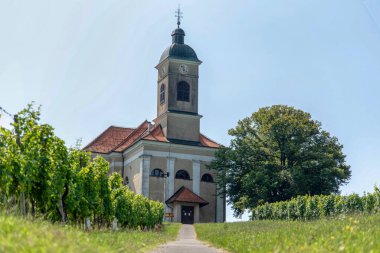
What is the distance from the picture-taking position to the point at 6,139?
55.8ft

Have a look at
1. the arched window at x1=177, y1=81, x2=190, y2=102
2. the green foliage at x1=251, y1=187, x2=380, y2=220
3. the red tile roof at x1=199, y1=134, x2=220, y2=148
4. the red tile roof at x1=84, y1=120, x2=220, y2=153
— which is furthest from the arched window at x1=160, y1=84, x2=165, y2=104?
the green foliage at x1=251, y1=187, x2=380, y2=220

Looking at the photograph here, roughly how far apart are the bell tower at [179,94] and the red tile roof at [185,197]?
596cm

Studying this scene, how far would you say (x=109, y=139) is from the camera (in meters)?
72.2

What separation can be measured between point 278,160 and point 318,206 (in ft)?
44.5

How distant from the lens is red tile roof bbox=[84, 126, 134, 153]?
6950 centimetres

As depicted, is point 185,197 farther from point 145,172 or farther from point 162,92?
point 162,92

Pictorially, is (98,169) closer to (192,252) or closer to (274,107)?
(192,252)

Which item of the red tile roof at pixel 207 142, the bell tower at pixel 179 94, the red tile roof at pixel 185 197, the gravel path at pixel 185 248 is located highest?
the bell tower at pixel 179 94

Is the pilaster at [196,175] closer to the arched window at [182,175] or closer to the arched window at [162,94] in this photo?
the arched window at [182,175]

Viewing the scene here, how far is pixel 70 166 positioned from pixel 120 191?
11546 mm

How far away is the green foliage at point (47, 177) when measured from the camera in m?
16.4

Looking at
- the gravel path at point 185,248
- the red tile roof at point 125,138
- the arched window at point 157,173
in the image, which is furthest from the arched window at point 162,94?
the gravel path at point 185,248

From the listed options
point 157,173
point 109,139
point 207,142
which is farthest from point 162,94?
point 157,173

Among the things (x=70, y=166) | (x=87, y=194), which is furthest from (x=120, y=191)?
(x=70, y=166)
